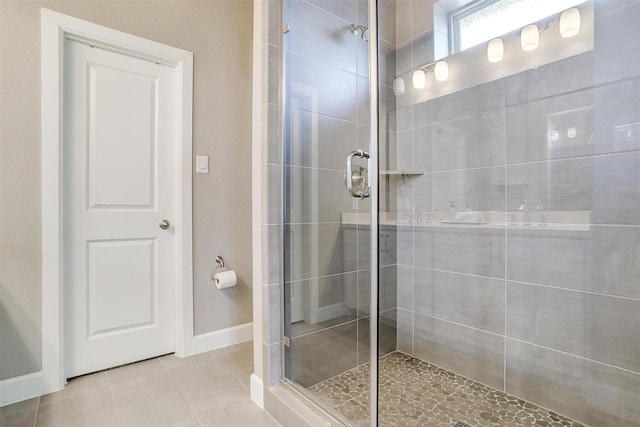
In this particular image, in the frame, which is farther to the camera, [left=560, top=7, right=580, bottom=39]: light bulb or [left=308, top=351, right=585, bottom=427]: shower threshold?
[left=560, top=7, right=580, bottom=39]: light bulb

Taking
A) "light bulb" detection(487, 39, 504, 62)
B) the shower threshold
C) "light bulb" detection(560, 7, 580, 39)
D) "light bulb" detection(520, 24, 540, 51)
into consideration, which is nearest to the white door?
the shower threshold

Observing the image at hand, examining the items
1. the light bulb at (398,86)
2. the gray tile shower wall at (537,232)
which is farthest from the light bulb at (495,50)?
the light bulb at (398,86)

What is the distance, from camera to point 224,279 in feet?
7.10

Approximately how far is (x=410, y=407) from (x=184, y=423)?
1.04 m

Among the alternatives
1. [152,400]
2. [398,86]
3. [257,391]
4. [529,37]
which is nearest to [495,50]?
[529,37]

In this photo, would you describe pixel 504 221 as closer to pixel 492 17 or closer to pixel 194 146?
pixel 492 17

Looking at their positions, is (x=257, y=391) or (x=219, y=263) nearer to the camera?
(x=257, y=391)

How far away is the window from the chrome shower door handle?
1.22m

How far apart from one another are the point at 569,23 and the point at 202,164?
2.19 meters

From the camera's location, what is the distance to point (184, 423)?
145 centimetres

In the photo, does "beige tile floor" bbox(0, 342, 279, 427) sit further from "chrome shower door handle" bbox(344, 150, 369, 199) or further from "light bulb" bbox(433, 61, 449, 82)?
"light bulb" bbox(433, 61, 449, 82)

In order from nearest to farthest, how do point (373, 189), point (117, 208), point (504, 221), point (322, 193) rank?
point (373, 189), point (322, 193), point (504, 221), point (117, 208)

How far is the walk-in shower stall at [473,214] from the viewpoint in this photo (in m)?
1.44

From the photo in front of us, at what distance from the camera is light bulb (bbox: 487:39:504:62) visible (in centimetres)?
188
